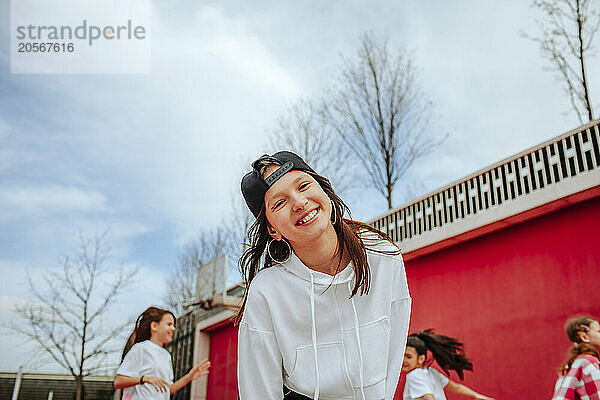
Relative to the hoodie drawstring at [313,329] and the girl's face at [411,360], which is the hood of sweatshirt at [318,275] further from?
the girl's face at [411,360]

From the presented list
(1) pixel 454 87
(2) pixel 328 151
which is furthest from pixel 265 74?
(1) pixel 454 87

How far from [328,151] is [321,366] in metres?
9.82

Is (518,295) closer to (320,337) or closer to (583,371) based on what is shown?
(583,371)

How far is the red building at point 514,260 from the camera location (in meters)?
5.24

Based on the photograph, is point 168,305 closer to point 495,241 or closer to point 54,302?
point 54,302

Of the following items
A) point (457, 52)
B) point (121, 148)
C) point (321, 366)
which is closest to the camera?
point (321, 366)

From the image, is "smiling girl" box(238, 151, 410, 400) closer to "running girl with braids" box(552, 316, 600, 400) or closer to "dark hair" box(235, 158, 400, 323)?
"dark hair" box(235, 158, 400, 323)

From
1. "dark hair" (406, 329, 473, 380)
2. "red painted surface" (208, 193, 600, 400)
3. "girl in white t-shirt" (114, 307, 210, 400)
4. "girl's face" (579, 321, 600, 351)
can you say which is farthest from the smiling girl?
"red painted surface" (208, 193, 600, 400)

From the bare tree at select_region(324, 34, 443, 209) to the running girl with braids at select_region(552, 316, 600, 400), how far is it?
6.71 metres

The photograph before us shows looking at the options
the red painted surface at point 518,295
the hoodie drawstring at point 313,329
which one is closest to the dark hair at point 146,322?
the red painted surface at point 518,295

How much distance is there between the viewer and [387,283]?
1697mm

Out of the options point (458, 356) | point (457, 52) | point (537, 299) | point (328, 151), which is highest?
point (457, 52)

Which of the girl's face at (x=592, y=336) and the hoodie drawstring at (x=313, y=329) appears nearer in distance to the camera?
the hoodie drawstring at (x=313, y=329)

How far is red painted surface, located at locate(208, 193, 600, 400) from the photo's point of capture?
522cm
